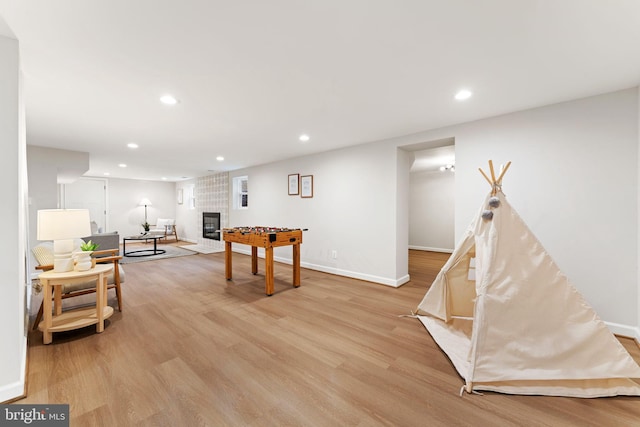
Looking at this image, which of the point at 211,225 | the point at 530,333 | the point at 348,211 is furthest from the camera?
the point at 211,225

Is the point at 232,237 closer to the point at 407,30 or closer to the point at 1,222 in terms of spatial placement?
the point at 1,222

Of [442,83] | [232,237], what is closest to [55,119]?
[232,237]

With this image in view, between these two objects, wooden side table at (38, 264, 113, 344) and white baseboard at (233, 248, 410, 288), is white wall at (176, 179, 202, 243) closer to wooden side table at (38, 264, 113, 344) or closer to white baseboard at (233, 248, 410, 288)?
white baseboard at (233, 248, 410, 288)

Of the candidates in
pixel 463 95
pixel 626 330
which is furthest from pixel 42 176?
pixel 626 330

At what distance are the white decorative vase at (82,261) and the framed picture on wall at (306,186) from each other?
3.33 m

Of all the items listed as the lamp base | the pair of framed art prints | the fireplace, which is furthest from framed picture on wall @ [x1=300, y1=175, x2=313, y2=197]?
the lamp base

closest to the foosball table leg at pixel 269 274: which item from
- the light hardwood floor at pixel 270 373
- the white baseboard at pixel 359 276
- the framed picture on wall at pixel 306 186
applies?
the light hardwood floor at pixel 270 373

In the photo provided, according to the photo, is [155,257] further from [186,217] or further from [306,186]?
[306,186]

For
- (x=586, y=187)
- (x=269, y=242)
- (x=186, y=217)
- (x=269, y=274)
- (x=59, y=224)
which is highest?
(x=586, y=187)

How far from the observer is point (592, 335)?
5.61ft

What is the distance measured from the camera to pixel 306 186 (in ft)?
16.5

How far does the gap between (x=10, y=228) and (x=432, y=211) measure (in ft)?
25.0

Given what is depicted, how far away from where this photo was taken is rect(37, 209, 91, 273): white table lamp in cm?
219

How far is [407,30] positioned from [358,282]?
3.37 meters
